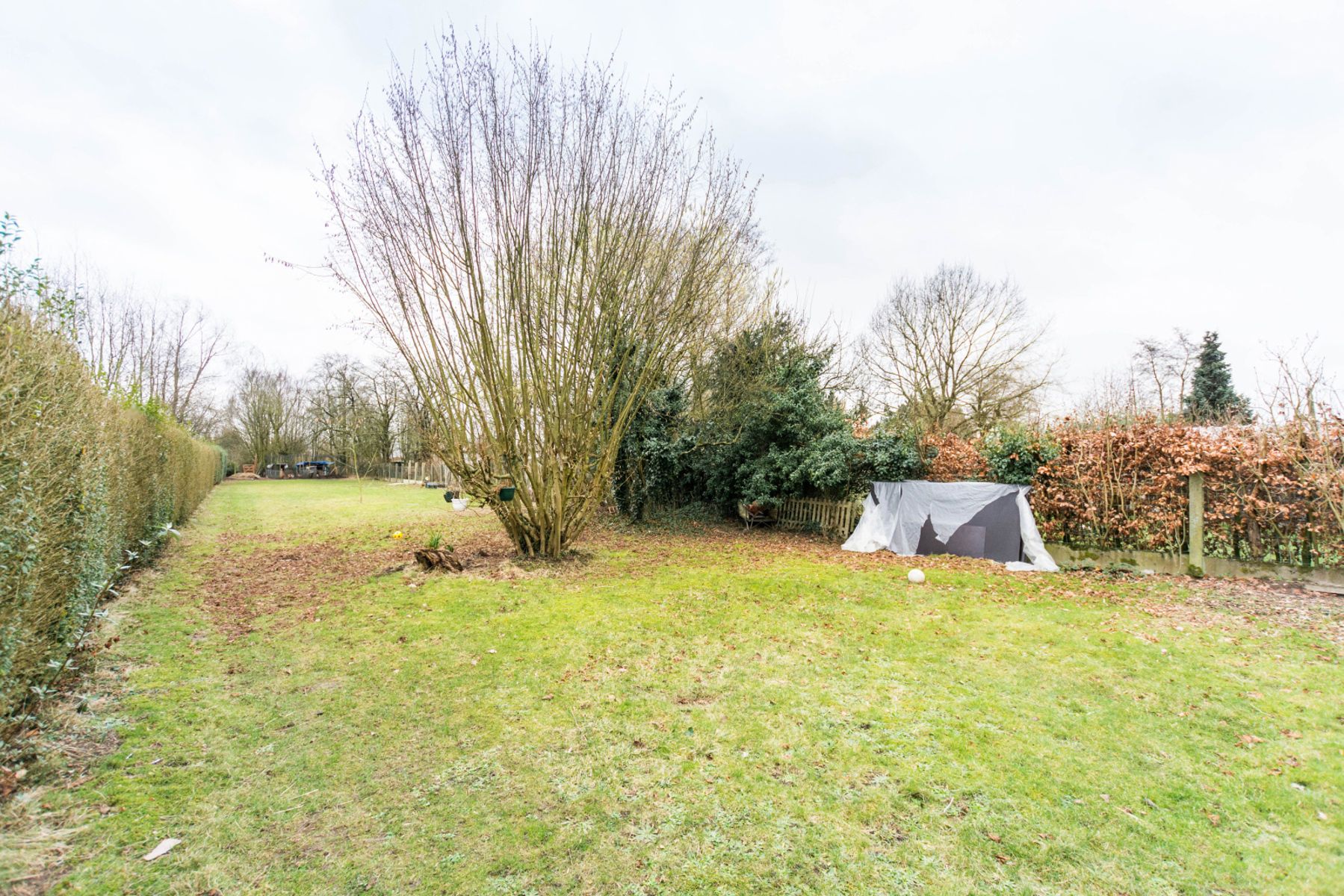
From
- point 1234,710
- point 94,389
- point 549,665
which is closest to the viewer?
point 1234,710

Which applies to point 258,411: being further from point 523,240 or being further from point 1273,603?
point 1273,603

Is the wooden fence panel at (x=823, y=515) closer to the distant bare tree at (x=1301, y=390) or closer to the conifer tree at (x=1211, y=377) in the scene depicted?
the distant bare tree at (x=1301, y=390)

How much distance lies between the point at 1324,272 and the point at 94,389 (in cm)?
1894

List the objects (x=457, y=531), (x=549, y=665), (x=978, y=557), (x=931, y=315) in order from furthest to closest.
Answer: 1. (x=931, y=315)
2. (x=457, y=531)
3. (x=978, y=557)
4. (x=549, y=665)

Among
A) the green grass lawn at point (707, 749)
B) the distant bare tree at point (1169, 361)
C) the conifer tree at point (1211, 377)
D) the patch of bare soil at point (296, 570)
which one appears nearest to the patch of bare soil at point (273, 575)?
the patch of bare soil at point (296, 570)

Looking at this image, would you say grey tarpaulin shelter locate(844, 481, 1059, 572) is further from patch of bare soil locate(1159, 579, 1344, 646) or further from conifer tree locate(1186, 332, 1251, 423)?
conifer tree locate(1186, 332, 1251, 423)

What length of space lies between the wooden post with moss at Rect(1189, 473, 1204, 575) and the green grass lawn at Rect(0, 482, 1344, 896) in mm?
1245

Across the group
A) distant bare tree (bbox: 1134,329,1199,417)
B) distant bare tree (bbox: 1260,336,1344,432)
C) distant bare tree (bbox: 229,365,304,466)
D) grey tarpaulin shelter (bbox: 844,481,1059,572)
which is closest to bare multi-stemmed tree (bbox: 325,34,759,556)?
grey tarpaulin shelter (bbox: 844,481,1059,572)

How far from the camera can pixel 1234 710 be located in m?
3.45

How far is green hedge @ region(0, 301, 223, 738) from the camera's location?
2.34 m

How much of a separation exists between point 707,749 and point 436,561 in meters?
5.53

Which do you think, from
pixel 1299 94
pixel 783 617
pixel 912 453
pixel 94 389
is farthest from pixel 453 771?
pixel 1299 94

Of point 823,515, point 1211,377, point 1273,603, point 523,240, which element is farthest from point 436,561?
point 1211,377

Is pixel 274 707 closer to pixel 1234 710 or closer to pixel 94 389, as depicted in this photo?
pixel 94 389
